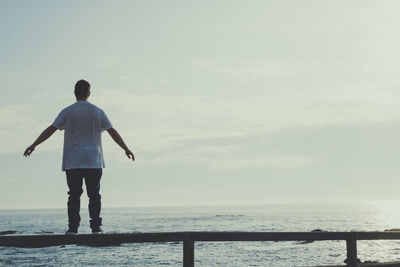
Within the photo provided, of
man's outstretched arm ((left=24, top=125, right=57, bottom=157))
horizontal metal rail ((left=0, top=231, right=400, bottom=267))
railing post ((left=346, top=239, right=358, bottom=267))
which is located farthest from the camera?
man's outstretched arm ((left=24, top=125, right=57, bottom=157))

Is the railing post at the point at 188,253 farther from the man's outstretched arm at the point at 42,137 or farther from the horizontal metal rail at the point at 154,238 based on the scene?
the man's outstretched arm at the point at 42,137

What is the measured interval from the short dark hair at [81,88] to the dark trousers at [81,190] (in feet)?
3.39

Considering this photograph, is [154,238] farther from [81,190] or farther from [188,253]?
[81,190]

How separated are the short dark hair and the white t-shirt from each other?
0.53ft

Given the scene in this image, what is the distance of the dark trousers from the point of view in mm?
6535

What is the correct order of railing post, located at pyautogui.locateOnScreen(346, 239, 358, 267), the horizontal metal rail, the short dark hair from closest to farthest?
the horizontal metal rail
railing post, located at pyautogui.locateOnScreen(346, 239, 358, 267)
the short dark hair

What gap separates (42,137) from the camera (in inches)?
255

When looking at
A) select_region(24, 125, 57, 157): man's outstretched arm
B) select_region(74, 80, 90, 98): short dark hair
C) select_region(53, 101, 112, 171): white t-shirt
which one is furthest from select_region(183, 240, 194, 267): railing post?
select_region(74, 80, 90, 98): short dark hair

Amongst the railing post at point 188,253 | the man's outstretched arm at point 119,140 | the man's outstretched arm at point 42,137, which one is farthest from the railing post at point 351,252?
the man's outstretched arm at point 42,137

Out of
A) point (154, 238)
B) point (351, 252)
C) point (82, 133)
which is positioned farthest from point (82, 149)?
point (351, 252)

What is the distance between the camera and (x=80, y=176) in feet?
21.5

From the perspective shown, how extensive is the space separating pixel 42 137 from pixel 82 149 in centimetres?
54

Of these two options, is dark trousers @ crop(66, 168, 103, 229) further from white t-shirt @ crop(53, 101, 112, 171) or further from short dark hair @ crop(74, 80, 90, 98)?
short dark hair @ crop(74, 80, 90, 98)

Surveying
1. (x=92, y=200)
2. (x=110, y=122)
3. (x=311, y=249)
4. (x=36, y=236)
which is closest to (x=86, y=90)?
(x=110, y=122)
